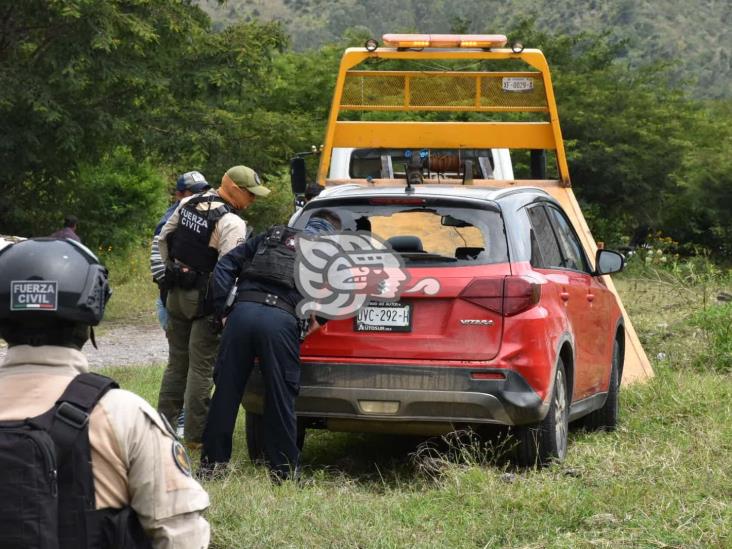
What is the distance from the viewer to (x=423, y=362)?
6.47 m

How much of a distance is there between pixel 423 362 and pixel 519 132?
5495 mm

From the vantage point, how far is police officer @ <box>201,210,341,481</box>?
6.39 meters

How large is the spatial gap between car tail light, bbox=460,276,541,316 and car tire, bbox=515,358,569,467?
21.5 inches

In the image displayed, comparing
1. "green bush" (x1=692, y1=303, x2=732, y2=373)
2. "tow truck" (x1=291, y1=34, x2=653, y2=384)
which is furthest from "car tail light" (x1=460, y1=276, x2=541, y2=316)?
"green bush" (x1=692, y1=303, x2=732, y2=373)

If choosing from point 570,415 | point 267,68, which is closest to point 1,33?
point 267,68

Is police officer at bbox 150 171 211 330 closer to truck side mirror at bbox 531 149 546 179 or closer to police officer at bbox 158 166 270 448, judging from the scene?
police officer at bbox 158 166 270 448

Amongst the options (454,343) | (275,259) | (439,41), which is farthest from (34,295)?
(439,41)

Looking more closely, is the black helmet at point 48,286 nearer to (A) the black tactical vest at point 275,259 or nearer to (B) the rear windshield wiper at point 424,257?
(A) the black tactical vest at point 275,259

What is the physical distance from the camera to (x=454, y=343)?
6.44 meters

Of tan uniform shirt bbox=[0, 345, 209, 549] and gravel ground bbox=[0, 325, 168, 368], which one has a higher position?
tan uniform shirt bbox=[0, 345, 209, 549]

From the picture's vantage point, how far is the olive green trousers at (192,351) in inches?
298

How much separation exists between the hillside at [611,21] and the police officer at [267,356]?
85.0 metres

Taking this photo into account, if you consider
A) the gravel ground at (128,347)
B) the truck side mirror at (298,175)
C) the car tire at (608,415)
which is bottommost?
the gravel ground at (128,347)

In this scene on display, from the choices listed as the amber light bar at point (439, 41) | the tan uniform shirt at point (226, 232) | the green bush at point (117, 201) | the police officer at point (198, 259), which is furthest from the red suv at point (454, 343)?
the green bush at point (117, 201)
